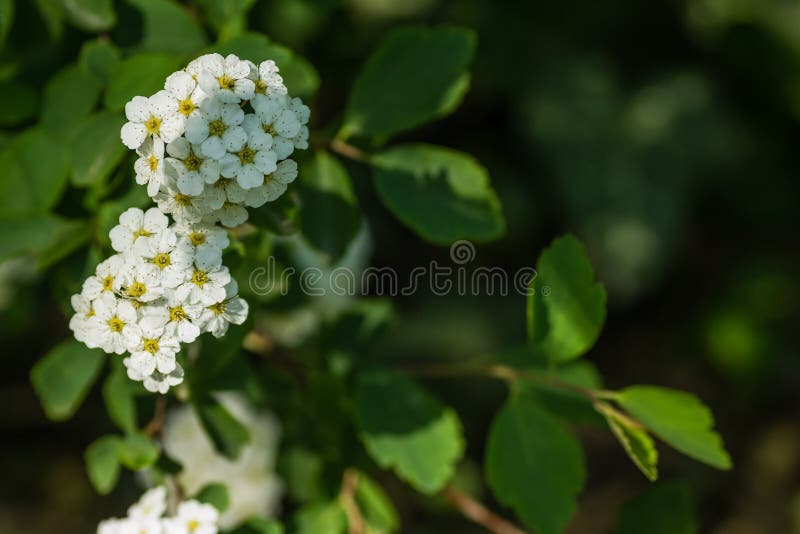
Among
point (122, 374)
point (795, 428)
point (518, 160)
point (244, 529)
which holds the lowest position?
point (795, 428)

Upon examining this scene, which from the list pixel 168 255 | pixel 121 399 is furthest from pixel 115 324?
pixel 121 399

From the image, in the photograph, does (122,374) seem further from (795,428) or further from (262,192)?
(795,428)

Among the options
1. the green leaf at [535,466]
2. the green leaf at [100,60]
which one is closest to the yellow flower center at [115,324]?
the green leaf at [100,60]

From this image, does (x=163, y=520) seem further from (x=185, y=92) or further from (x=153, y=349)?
(x=185, y=92)

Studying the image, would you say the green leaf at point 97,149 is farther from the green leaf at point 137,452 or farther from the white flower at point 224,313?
the green leaf at point 137,452

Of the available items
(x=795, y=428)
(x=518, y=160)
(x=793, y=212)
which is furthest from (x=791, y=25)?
(x=795, y=428)

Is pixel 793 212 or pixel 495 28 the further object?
pixel 793 212
